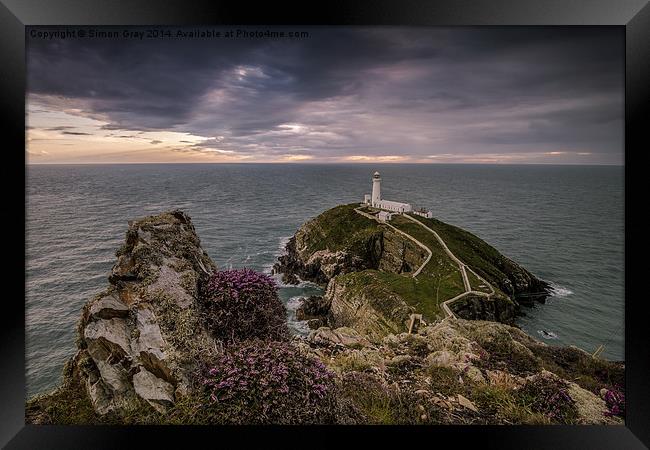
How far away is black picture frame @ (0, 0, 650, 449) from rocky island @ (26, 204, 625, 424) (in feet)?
0.57

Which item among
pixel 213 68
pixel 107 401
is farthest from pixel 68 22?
pixel 107 401

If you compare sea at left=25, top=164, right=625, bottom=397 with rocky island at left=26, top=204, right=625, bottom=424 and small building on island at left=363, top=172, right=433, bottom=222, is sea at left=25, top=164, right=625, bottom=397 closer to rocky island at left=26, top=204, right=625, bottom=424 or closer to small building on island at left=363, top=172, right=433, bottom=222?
rocky island at left=26, top=204, right=625, bottom=424

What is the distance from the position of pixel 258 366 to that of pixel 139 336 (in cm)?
143

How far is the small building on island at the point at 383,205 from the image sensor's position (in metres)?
19.7

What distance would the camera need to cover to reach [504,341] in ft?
15.6

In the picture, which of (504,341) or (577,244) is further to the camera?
(577,244)

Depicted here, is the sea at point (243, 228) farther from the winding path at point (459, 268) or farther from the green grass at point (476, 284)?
the winding path at point (459, 268)

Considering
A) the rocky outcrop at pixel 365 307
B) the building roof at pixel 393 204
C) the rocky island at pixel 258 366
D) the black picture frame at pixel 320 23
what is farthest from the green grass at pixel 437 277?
the black picture frame at pixel 320 23

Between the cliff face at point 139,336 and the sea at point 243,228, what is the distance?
4.50 ft

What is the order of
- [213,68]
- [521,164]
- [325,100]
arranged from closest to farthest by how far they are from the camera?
[213,68], [325,100], [521,164]

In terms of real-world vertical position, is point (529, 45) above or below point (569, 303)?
above

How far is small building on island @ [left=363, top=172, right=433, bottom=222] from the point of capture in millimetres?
19723
